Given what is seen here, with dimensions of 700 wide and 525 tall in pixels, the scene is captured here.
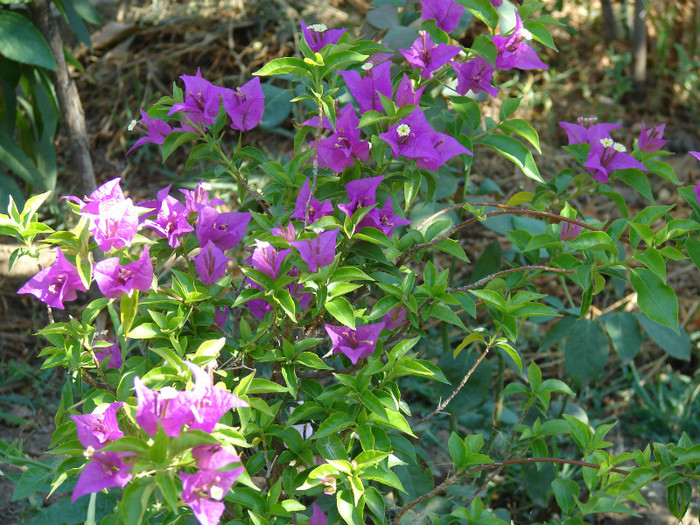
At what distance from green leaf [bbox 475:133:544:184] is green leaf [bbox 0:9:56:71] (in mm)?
1150

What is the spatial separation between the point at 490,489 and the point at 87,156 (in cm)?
140

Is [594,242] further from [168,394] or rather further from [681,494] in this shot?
[168,394]

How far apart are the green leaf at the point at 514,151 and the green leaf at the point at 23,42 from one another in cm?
115

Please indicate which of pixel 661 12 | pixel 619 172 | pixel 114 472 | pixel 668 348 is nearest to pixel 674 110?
pixel 661 12

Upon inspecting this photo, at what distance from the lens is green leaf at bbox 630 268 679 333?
105 centimetres

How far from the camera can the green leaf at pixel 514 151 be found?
119cm

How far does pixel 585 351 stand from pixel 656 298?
0.46 metres

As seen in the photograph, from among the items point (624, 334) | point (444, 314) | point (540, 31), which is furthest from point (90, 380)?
point (624, 334)

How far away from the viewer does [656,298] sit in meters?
1.07

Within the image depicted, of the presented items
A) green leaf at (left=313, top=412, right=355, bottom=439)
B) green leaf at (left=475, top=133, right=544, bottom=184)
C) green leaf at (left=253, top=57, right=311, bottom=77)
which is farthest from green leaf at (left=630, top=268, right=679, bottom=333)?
green leaf at (left=253, top=57, right=311, bottom=77)

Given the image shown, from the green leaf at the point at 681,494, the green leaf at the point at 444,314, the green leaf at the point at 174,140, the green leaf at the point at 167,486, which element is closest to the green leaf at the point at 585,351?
the green leaf at the point at 681,494

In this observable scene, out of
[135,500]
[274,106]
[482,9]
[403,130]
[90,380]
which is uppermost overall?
[482,9]

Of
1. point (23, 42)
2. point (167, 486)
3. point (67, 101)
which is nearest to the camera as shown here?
point (167, 486)

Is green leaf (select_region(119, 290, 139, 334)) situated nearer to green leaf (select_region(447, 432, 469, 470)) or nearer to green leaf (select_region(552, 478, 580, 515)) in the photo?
green leaf (select_region(447, 432, 469, 470))
